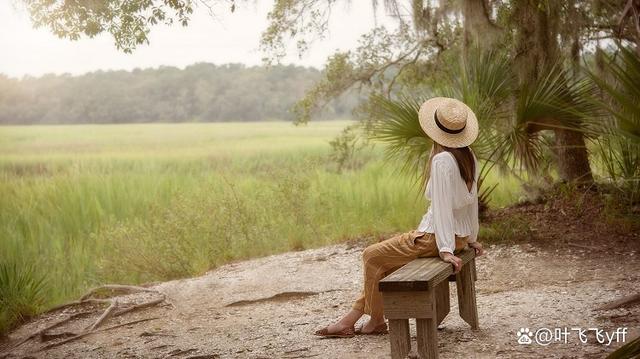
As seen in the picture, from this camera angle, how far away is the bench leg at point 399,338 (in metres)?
4.06

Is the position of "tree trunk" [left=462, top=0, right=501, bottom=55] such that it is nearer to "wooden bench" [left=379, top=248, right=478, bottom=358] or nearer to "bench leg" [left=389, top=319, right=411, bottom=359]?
"wooden bench" [left=379, top=248, right=478, bottom=358]

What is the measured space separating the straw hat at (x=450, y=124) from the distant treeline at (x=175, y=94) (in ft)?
80.5

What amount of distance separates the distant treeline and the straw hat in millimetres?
24545

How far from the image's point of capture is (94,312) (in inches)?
286

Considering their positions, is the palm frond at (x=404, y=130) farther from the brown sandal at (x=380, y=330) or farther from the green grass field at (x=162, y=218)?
the brown sandal at (x=380, y=330)

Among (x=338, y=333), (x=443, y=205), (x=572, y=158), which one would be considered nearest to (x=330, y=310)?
(x=338, y=333)

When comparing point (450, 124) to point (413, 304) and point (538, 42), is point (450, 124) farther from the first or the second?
point (538, 42)

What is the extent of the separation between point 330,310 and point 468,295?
1.72m

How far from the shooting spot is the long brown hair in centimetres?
449

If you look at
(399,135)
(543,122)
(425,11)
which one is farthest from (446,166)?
(425,11)

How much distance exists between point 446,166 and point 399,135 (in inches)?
122

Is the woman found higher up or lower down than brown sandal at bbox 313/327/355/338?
higher up

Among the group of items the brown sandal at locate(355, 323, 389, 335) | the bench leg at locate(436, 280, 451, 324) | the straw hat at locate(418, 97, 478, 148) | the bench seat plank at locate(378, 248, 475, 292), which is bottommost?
the brown sandal at locate(355, 323, 389, 335)

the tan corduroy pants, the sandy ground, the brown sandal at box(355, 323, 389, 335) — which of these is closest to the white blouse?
the tan corduroy pants
